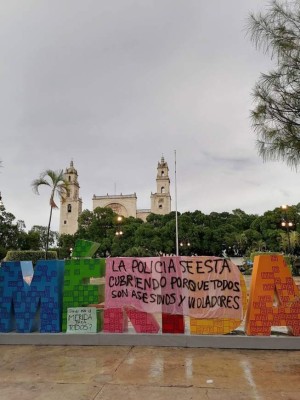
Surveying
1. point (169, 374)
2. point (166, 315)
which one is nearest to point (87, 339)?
point (166, 315)

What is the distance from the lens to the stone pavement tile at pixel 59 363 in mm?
4309

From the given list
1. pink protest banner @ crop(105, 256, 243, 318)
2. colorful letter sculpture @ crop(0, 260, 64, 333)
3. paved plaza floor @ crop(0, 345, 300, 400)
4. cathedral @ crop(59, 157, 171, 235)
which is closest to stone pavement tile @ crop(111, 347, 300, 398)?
paved plaza floor @ crop(0, 345, 300, 400)

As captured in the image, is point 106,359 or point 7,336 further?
point 7,336

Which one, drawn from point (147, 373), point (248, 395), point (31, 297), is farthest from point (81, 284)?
point (248, 395)

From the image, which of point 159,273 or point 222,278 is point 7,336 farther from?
point 222,278

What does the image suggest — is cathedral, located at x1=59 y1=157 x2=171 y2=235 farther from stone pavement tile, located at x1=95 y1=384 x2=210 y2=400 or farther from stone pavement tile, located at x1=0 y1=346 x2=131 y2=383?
stone pavement tile, located at x1=95 y1=384 x2=210 y2=400

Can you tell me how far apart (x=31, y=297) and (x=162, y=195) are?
3157 inches

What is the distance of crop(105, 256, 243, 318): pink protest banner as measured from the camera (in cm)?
607

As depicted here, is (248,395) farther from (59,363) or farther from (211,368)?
(59,363)

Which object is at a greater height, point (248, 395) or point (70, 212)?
point (70, 212)

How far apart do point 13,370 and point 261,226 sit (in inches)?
1750

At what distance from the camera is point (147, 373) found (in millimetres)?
4391

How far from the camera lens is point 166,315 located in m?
6.16

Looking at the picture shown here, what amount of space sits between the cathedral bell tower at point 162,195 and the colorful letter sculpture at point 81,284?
78.6 m
